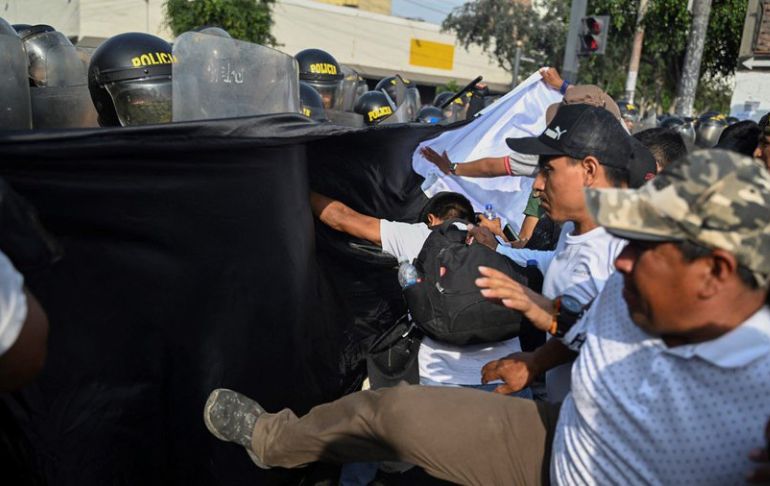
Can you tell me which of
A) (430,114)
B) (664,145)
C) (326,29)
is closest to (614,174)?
(664,145)

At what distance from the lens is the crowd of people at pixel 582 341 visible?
5.22 ft

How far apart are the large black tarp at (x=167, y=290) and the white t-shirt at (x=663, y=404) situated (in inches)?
51.1

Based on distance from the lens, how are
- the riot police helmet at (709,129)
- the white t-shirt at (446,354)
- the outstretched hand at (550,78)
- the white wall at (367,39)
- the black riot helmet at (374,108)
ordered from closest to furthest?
the white t-shirt at (446,354) → the outstretched hand at (550,78) → the black riot helmet at (374,108) → the riot police helmet at (709,129) → the white wall at (367,39)

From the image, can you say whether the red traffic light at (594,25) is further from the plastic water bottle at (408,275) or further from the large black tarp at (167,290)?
the plastic water bottle at (408,275)

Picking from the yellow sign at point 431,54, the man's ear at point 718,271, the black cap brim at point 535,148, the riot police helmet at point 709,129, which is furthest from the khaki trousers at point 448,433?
the yellow sign at point 431,54

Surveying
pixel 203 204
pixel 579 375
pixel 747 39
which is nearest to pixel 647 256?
pixel 579 375

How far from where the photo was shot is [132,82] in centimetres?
335

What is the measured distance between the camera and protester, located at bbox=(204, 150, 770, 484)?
5.17 feet

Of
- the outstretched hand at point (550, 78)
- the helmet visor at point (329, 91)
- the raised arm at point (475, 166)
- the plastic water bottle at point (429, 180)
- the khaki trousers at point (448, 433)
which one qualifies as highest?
the outstretched hand at point (550, 78)

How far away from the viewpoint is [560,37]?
36469mm

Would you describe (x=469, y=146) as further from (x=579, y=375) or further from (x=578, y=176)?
(x=579, y=375)

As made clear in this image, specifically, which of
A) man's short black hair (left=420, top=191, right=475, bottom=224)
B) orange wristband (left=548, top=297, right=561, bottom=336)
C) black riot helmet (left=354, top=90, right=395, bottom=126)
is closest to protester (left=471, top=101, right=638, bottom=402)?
orange wristband (left=548, top=297, right=561, bottom=336)

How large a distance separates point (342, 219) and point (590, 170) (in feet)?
3.77

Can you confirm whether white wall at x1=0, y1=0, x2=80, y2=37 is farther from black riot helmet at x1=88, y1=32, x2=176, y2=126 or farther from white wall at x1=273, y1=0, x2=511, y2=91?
black riot helmet at x1=88, y1=32, x2=176, y2=126
